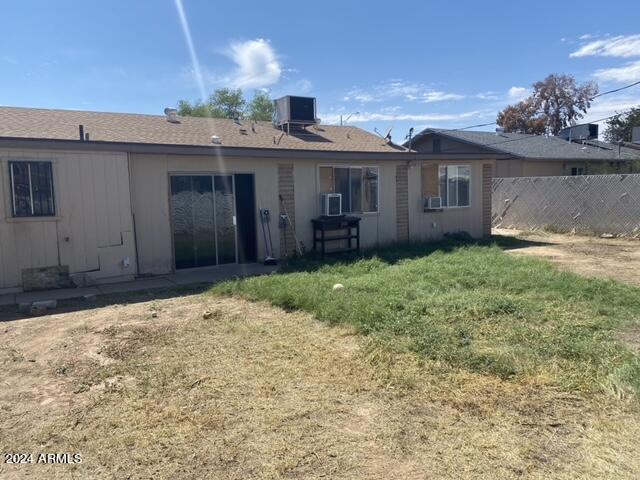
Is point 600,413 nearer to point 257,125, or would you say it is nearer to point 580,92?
point 257,125

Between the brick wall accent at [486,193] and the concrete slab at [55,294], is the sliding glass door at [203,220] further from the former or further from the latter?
the brick wall accent at [486,193]

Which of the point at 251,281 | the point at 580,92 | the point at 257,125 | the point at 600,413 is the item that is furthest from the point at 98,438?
the point at 580,92

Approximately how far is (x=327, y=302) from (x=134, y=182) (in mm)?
4774

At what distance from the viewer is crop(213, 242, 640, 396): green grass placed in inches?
152

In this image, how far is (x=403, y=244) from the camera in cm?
1190

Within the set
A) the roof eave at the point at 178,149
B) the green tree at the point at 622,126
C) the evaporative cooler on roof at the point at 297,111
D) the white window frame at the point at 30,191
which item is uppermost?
the green tree at the point at 622,126

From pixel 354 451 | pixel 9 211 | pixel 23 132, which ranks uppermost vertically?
pixel 23 132

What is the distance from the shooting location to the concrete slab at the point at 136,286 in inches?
304

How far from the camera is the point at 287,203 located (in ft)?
34.1

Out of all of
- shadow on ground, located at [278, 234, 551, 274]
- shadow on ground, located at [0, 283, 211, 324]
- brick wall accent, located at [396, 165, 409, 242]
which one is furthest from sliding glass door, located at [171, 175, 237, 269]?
brick wall accent, located at [396, 165, 409, 242]

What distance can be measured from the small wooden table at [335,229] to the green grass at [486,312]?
178 cm

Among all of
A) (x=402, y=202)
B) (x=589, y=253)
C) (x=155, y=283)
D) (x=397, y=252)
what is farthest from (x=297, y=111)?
(x=589, y=253)

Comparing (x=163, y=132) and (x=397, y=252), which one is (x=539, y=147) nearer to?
(x=397, y=252)

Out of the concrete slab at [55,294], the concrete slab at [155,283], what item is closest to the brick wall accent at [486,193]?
the concrete slab at [155,283]
